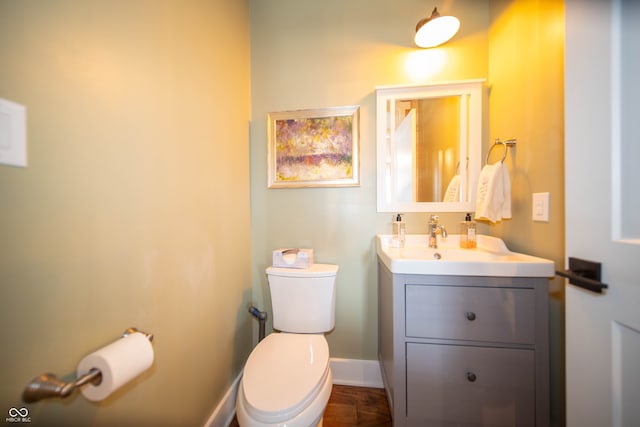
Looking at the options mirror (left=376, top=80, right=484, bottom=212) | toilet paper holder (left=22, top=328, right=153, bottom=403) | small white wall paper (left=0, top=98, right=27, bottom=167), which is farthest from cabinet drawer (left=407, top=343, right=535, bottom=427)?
small white wall paper (left=0, top=98, right=27, bottom=167)

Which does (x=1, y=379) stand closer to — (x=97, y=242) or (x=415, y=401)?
(x=97, y=242)

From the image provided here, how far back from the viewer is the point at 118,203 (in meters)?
0.64

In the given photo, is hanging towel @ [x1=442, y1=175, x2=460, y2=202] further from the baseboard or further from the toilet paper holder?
the toilet paper holder

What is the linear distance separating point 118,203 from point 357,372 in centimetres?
156

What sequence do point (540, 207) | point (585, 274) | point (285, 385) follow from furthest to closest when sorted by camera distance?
point (540, 207)
point (285, 385)
point (585, 274)

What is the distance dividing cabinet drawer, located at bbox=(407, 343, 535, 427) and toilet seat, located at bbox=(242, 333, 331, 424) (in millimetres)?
400

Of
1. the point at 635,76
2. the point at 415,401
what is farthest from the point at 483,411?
the point at 635,76

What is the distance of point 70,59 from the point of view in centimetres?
53

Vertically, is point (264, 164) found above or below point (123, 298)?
above

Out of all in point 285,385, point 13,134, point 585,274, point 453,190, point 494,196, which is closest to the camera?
point 13,134

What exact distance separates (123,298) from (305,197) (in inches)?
39.7

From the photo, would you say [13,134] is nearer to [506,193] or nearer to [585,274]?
[585,274]

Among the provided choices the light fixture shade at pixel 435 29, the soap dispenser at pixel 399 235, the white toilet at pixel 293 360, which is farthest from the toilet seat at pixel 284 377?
the light fixture shade at pixel 435 29

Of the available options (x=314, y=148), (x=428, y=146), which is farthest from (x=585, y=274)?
(x=314, y=148)
